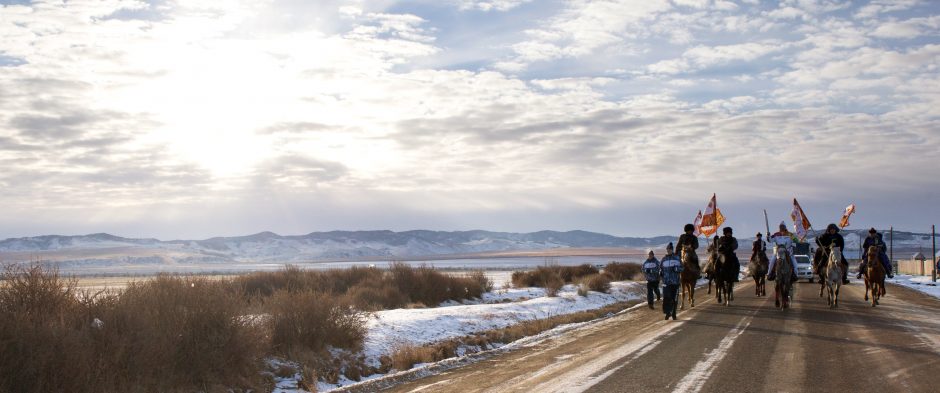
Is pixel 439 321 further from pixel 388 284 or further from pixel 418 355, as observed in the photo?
pixel 388 284

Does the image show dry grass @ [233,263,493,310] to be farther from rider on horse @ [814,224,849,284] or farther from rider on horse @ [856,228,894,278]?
rider on horse @ [856,228,894,278]

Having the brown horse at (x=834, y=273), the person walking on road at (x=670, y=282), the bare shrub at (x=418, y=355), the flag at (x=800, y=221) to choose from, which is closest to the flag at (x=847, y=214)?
the flag at (x=800, y=221)

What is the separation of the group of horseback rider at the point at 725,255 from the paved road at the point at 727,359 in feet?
4.02

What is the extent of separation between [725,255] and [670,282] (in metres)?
5.34

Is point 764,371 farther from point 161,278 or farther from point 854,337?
point 161,278

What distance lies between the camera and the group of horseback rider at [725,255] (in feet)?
65.8

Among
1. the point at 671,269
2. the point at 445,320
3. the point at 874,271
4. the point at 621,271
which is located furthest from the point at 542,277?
the point at 445,320

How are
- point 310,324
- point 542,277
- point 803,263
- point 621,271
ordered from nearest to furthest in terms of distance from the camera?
Answer: point 310,324 < point 803,263 < point 542,277 < point 621,271

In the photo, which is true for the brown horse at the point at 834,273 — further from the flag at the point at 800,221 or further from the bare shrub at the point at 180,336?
the bare shrub at the point at 180,336

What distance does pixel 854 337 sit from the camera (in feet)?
47.6

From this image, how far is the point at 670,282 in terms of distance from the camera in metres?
19.8

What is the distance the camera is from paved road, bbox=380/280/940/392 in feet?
32.4

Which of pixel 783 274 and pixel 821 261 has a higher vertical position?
pixel 821 261

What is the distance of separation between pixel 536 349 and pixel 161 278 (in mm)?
7344
